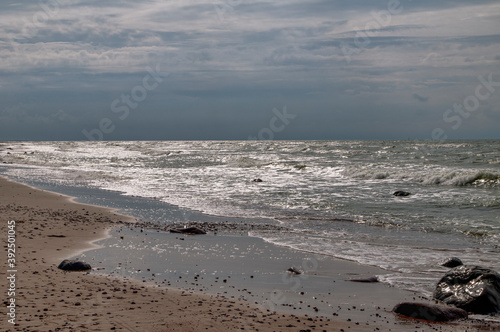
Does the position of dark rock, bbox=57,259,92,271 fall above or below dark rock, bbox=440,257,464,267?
above

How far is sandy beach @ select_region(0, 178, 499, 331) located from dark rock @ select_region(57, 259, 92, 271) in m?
0.16

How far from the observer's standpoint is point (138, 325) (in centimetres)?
591

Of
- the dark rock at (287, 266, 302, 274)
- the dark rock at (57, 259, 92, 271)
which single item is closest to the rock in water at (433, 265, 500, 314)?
the dark rock at (287, 266, 302, 274)

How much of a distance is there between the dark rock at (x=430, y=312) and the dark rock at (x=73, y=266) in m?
5.60

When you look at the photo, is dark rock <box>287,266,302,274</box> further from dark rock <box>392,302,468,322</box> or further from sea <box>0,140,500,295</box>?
dark rock <box>392,302,468,322</box>

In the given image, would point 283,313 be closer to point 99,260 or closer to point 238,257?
point 238,257

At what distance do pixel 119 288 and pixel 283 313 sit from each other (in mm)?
2733

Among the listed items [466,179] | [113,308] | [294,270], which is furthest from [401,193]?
[113,308]

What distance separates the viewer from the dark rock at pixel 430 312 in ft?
21.8

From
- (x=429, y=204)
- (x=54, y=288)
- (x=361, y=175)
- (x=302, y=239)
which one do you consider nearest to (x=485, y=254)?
(x=302, y=239)

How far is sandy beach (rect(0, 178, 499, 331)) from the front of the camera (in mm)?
6043

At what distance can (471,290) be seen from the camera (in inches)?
288

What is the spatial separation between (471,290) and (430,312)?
112 cm

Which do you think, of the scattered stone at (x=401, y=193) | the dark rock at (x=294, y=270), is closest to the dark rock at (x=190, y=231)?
the dark rock at (x=294, y=270)
